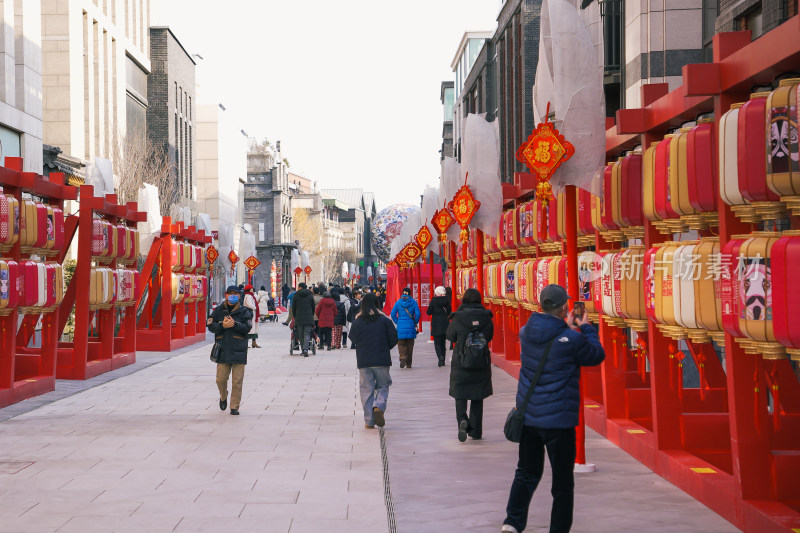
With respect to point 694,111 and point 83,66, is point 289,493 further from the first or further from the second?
point 83,66

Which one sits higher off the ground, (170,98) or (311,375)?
(170,98)

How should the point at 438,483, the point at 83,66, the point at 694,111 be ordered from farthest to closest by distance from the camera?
the point at 83,66 < the point at 438,483 < the point at 694,111

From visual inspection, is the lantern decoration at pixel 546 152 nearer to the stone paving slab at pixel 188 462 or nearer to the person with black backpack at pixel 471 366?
the person with black backpack at pixel 471 366

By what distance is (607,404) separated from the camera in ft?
38.8

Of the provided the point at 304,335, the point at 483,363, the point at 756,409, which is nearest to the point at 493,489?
the point at 756,409

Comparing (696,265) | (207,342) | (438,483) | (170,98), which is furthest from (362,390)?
(170,98)

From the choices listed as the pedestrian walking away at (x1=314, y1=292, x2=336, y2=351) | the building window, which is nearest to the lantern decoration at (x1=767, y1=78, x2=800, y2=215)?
the building window

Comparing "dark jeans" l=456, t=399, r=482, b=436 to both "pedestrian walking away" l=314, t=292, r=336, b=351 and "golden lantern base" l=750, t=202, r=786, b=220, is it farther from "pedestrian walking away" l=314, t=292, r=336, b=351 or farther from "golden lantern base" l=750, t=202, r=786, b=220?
"pedestrian walking away" l=314, t=292, r=336, b=351

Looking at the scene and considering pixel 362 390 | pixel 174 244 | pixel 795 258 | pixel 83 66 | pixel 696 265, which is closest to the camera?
pixel 795 258

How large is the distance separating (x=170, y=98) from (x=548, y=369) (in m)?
60.2

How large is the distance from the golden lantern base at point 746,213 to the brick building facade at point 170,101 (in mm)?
55412

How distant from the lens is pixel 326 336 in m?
29.4

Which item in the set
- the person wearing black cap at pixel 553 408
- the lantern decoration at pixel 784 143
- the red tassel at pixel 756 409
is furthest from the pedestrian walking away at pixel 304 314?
the lantern decoration at pixel 784 143

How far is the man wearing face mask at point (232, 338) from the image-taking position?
47.2 feet
